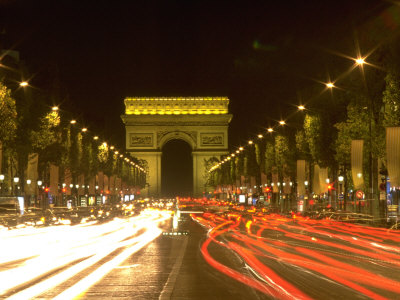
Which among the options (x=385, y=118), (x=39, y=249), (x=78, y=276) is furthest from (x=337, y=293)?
(x=385, y=118)

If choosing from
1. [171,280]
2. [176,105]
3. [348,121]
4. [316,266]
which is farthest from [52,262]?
[176,105]

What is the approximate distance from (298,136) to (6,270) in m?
53.4

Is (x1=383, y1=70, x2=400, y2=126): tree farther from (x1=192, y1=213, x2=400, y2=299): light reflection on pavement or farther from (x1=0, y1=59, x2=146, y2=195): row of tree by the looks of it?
(x1=0, y1=59, x2=146, y2=195): row of tree

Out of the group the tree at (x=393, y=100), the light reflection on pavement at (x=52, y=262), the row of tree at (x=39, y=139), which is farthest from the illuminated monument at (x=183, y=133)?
the light reflection on pavement at (x=52, y=262)

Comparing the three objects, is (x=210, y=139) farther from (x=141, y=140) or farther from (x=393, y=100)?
(x=393, y=100)

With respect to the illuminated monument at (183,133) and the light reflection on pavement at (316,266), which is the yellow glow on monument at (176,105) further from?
the light reflection on pavement at (316,266)

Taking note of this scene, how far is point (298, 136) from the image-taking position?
6931 cm

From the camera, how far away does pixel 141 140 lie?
626 ft

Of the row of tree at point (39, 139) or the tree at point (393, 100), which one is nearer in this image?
the tree at point (393, 100)

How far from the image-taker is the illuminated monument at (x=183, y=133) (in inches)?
7441

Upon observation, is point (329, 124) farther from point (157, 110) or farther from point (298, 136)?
point (157, 110)

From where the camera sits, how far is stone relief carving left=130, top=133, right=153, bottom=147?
624ft

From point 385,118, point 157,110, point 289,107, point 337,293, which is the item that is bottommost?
point 337,293

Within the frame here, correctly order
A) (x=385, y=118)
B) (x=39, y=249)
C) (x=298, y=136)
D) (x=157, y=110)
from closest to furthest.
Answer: (x=39, y=249) → (x=385, y=118) → (x=298, y=136) → (x=157, y=110)
